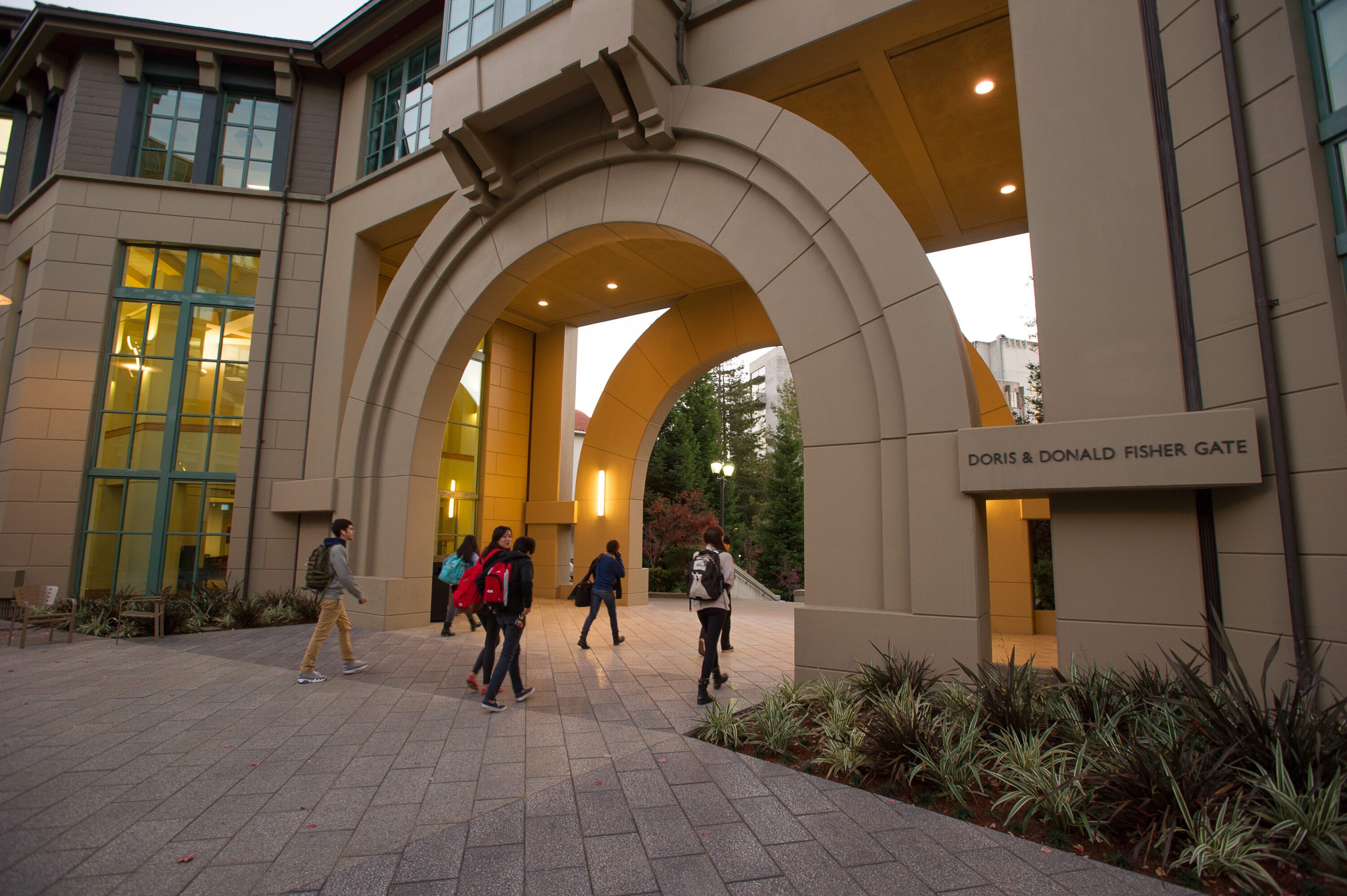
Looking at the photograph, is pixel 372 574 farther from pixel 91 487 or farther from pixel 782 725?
pixel 782 725

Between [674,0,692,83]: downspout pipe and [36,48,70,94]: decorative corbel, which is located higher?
[36,48,70,94]: decorative corbel

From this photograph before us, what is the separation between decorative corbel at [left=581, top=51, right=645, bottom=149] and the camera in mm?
8461

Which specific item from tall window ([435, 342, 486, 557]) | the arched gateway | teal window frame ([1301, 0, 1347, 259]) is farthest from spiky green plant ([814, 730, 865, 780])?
tall window ([435, 342, 486, 557])

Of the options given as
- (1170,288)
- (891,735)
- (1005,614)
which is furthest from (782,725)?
(1005,614)

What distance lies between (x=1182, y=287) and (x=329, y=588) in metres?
8.86

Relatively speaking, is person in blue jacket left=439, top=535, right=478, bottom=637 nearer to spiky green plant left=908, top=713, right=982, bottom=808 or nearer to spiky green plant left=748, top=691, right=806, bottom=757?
spiky green plant left=748, top=691, right=806, bottom=757

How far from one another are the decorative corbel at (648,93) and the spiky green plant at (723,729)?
7.04m

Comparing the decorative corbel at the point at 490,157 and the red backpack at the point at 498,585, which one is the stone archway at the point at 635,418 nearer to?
the decorative corbel at the point at 490,157

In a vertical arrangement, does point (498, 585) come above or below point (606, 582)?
A: above

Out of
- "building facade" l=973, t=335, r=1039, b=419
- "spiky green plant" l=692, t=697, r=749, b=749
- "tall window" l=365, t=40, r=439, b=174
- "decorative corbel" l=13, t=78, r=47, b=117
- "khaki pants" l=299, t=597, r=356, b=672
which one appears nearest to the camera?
"spiky green plant" l=692, t=697, r=749, b=749

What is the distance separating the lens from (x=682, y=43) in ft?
29.9

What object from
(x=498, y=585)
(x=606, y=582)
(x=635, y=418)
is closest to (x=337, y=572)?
(x=498, y=585)

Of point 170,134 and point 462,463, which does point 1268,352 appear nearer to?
point 462,463

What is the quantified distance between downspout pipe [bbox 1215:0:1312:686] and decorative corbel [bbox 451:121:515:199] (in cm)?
866
